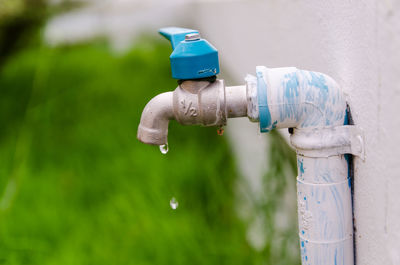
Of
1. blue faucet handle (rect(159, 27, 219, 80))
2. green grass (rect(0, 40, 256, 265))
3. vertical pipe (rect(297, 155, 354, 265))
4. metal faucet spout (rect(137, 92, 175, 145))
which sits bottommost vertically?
green grass (rect(0, 40, 256, 265))

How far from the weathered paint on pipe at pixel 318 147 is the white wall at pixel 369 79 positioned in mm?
23

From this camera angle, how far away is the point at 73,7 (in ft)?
17.7

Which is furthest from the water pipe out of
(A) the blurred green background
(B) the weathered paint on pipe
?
(A) the blurred green background

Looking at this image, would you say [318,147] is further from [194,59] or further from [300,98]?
[194,59]

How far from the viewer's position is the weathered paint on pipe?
72cm

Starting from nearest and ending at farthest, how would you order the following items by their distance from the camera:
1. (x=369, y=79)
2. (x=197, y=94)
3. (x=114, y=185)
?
(x=369, y=79) → (x=197, y=94) → (x=114, y=185)

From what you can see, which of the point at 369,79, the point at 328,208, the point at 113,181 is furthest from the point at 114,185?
the point at 369,79

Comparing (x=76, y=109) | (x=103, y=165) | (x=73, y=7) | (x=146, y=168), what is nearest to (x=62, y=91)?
(x=76, y=109)

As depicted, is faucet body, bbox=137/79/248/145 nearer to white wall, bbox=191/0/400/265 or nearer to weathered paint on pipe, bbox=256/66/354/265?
weathered paint on pipe, bbox=256/66/354/265

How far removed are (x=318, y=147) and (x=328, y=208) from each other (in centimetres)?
10

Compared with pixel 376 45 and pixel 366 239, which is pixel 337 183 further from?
pixel 376 45

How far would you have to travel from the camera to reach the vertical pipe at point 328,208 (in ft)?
2.40

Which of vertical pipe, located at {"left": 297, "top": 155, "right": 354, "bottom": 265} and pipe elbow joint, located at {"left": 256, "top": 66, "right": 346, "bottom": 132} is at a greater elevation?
pipe elbow joint, located at {"left": 256, "top": 66, "right": 346, "bottom": 132}

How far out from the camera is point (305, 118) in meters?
0.73
